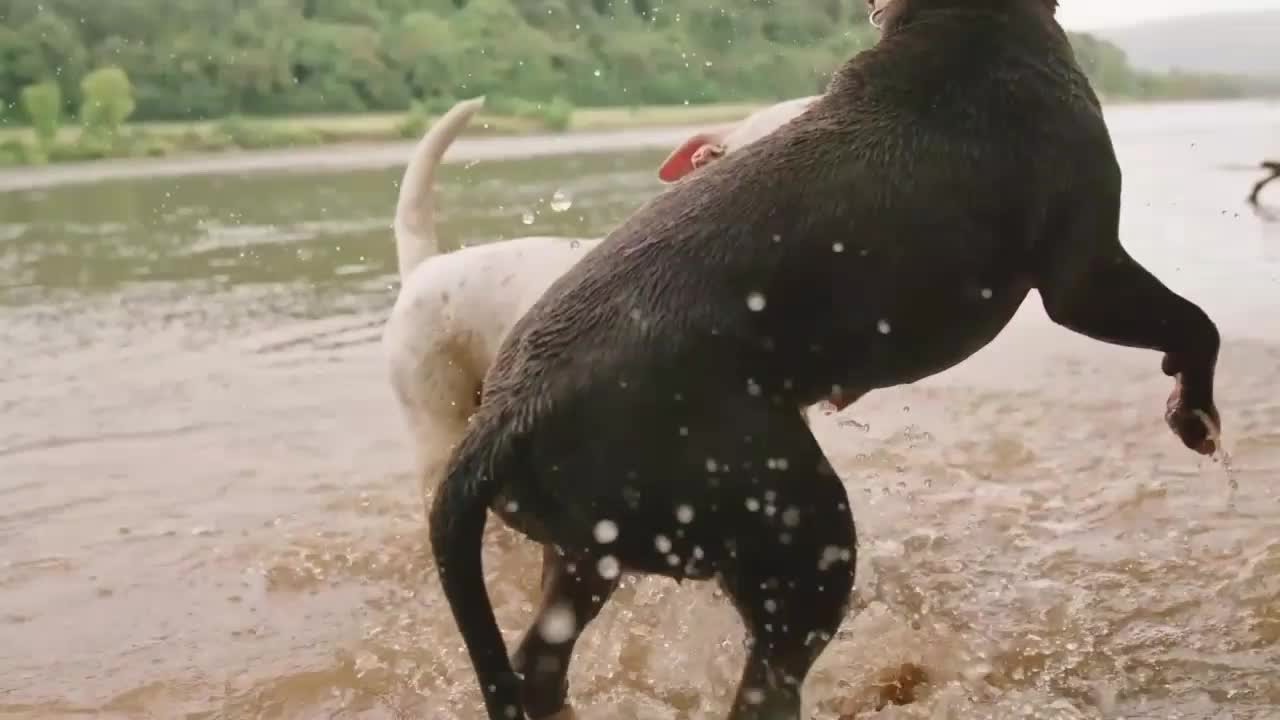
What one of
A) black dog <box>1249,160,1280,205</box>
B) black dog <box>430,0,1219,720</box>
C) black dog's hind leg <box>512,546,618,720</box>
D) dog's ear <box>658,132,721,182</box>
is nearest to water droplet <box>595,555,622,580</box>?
black dog <box>430,0,1219,720</box>

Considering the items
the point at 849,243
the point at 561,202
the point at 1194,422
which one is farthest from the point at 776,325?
the point at 561,202

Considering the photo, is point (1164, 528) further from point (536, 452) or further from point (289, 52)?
point (289, 52)

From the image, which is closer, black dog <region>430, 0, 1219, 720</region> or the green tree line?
black dog <region>430, 0, 1219, 720</region>

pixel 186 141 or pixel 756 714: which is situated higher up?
pixel 756 714

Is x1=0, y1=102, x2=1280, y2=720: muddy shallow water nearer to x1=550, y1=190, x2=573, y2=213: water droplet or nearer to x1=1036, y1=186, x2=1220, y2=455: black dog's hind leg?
x1=1036, y1=186, x2=1220, y2=455: black dog's hind leg

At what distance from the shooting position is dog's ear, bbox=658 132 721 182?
7.57 feet

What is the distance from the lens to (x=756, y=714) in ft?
5.58

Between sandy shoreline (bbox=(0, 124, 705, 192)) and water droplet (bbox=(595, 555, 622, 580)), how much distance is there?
9619 mm

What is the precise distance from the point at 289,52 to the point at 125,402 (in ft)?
27.9

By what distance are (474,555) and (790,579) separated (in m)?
0.40

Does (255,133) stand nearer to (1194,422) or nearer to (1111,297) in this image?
(1194,422)

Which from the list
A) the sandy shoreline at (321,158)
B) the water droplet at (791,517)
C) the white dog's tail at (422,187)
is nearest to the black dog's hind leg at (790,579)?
the water droplet at (791,517)

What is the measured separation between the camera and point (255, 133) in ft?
43.1

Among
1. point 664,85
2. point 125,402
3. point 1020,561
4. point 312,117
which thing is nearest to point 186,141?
point 312,117
